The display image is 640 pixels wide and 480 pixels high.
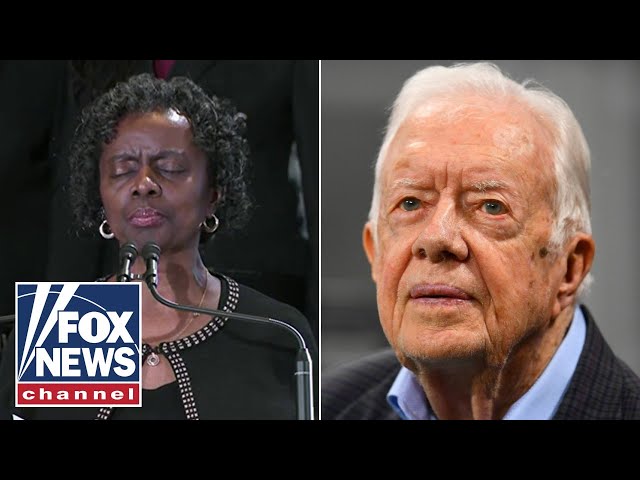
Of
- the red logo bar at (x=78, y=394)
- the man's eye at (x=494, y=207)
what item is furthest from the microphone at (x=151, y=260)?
the man's eye at (x=494, y=207)

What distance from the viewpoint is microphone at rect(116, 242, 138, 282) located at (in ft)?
12.9

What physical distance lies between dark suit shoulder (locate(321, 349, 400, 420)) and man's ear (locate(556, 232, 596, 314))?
1.87 feet

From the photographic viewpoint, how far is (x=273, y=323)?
13.0ft

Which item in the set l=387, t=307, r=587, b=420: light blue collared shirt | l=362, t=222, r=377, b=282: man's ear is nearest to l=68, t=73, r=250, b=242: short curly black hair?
l=362, t=222, r=377, b=282: man's ear

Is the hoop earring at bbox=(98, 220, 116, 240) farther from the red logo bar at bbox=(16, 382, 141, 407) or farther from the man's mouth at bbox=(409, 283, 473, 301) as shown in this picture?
the man's mouth at bbox=(409, 283, 473, 301)

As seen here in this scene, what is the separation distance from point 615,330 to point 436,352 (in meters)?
0.59

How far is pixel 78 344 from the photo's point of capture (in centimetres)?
396

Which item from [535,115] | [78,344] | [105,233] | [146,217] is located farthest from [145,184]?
[535,115]

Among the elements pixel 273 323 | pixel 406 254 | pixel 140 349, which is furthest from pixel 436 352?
pixel 140 349

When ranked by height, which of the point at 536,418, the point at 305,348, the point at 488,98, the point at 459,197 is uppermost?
the point at 488,98

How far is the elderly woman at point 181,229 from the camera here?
3.93m

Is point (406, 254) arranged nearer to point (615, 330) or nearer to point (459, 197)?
point (459, 197)

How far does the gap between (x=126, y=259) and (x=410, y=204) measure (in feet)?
3.03

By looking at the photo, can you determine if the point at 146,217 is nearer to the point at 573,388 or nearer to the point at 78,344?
the point at 78,344
